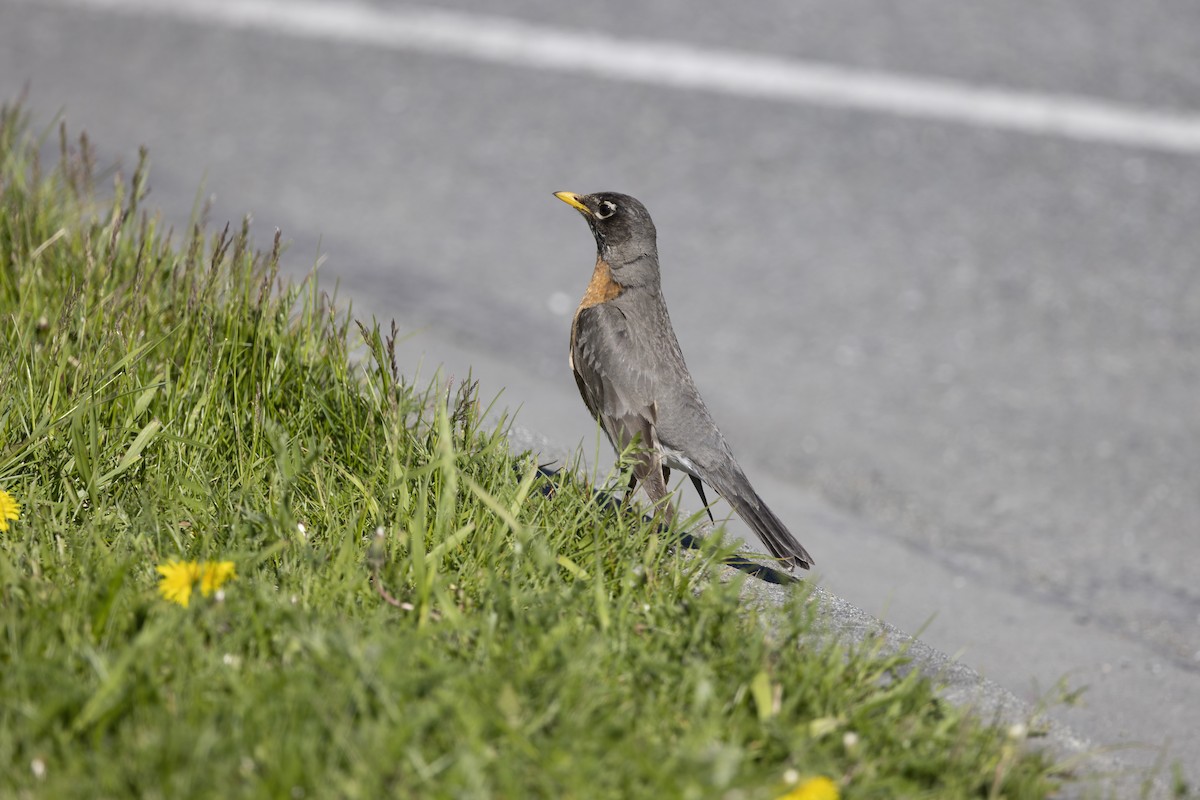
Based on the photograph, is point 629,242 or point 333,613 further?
point 629,242

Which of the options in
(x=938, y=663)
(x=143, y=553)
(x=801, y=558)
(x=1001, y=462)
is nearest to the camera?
(x=143, y=553)

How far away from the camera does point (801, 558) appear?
3689mm

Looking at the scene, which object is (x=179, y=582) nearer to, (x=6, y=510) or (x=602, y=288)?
(x=6, y=510)

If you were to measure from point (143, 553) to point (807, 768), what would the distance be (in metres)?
1.59

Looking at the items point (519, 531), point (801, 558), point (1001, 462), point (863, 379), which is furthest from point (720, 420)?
point (519, 531)

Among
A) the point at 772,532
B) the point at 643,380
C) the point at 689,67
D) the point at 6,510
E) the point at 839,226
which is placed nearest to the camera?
the point at 6,510

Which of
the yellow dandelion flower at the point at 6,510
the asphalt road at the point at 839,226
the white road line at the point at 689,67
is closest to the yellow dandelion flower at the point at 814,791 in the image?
the asphalt road at the point at 839,226

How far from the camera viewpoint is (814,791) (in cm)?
251

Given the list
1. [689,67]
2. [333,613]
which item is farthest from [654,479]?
[689,67]

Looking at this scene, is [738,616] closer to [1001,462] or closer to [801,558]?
[801,558]

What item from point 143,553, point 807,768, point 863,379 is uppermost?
point 863,379

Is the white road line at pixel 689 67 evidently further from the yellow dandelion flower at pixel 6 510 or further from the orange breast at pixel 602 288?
the yellow dandelion flower at pixel 6 510

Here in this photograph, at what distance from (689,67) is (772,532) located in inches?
187

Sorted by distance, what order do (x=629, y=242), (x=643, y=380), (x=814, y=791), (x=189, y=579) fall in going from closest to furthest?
(x=814, y=791), (x=189, y=579), (x=643, y=380), (x=629, y=242)
